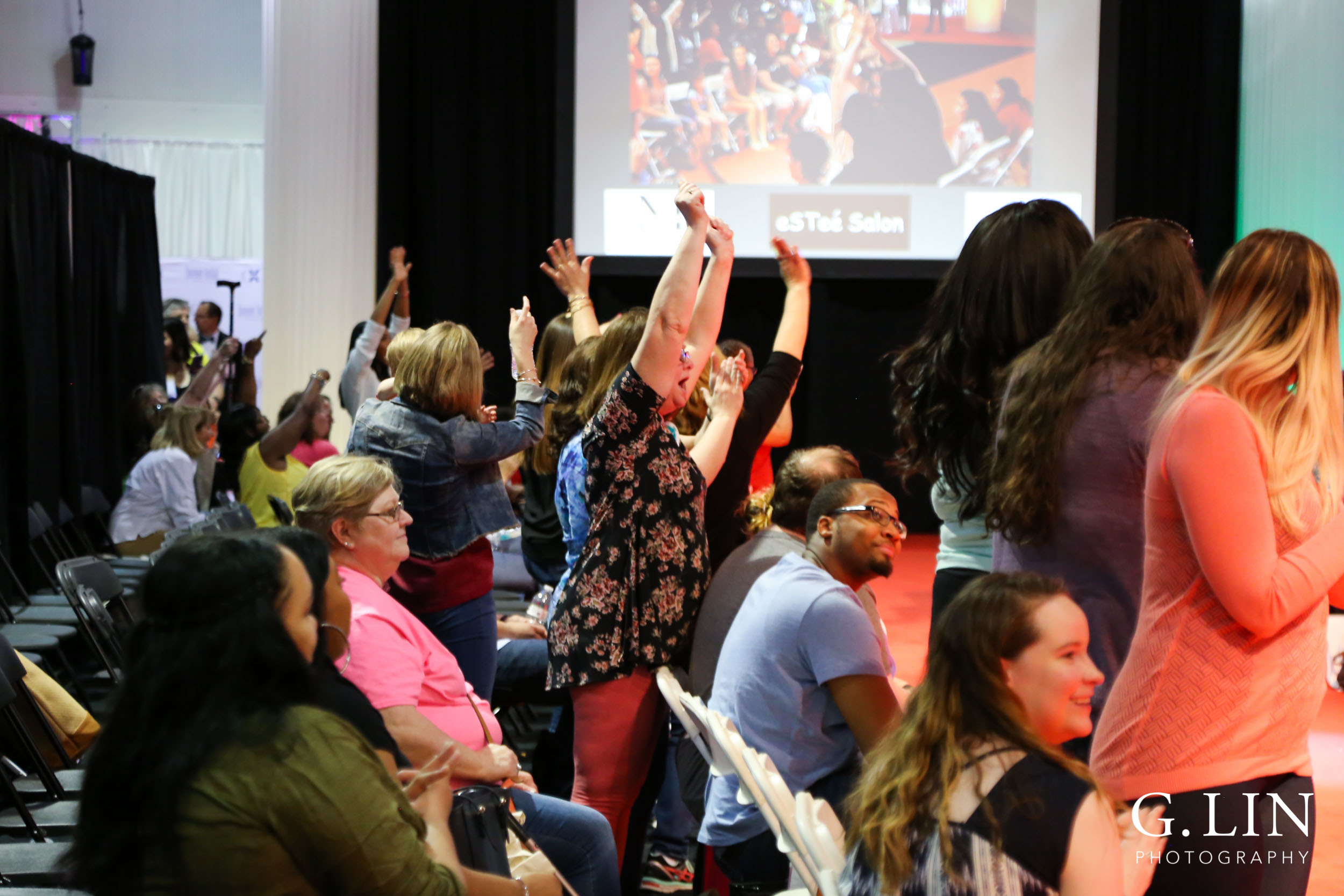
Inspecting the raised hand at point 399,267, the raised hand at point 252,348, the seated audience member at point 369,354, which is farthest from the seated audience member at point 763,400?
the raised hand at point 252,348

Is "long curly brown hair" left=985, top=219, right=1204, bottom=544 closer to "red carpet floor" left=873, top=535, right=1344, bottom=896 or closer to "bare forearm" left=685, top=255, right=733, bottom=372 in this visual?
"red carpet floor" left=873, top=535, right=1344, bottom=896

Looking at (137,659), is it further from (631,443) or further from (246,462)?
(246,462)

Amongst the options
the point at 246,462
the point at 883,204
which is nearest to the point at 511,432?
the point at 246,462

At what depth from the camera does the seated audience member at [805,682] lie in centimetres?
200

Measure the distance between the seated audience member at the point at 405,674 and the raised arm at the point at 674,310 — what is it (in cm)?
49

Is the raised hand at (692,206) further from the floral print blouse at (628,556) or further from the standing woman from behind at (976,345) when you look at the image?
the standing woman from behind at (976,345)

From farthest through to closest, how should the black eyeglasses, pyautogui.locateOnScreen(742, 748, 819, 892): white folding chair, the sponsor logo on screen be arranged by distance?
the sponsor logo on screen, the black eyeglasses, pyautogui.locateOnScreen(742, 748, 819, 892): white folding chair

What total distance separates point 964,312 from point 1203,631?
0.65 meters

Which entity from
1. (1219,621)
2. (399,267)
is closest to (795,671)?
(1219,621)

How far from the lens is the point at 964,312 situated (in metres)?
1.82

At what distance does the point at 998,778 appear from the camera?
1.27 meters

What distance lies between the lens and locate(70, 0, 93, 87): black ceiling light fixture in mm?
9992

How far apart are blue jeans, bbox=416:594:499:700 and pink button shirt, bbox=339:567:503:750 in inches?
26.8

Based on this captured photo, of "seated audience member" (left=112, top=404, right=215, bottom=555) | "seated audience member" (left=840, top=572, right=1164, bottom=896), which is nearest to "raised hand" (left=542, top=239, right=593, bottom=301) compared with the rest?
"seated audience member" (left=840, top=572, right=1164, bottom=896)
